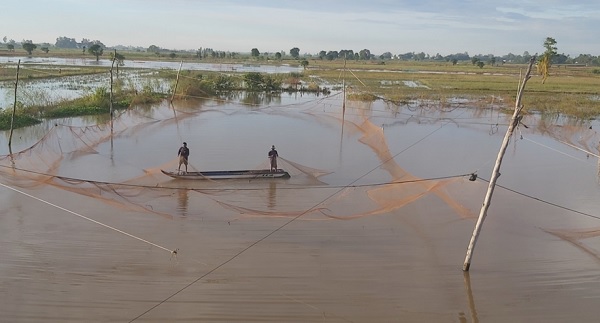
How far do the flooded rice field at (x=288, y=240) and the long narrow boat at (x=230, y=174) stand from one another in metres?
0.12

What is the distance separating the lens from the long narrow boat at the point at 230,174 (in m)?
9.58

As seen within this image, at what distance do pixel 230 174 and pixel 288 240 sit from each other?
3.24 metres

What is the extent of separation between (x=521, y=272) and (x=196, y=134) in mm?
10716

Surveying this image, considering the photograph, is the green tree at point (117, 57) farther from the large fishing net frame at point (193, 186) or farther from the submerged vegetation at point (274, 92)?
the large fishing net frame at point (193, 186)

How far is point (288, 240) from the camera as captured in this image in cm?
700

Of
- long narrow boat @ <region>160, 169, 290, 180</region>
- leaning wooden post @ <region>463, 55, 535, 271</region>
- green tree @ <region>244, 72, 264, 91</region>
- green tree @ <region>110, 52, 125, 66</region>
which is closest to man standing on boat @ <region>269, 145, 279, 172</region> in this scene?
long narrow boat @ <region>160, 169, 290, 180</region>

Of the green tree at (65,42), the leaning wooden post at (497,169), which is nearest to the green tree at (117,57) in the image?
the leaning wooden post at (497,169)

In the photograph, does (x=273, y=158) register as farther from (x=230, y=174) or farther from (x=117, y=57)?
(x=117, y=57)

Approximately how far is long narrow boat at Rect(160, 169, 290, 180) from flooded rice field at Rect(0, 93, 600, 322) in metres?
0.12

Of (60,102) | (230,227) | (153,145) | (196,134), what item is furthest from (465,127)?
(60,102)

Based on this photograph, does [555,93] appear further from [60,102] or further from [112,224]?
[112,224]

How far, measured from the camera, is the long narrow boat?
9578 millimetres

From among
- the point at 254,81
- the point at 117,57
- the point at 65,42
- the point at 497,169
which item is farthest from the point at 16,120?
the point at 65,42

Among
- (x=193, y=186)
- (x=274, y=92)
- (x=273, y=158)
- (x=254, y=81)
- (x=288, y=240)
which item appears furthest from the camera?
(x=274, y=92)
